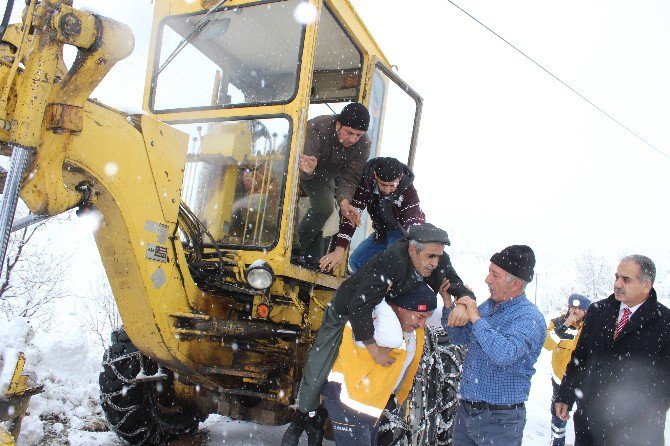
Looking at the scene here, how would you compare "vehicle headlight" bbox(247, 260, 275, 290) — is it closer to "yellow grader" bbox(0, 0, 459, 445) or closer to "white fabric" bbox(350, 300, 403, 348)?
"yellow grader" bbox(0, 0, 459, 445)

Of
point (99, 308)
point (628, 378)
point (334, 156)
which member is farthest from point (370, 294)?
point (99, 308)

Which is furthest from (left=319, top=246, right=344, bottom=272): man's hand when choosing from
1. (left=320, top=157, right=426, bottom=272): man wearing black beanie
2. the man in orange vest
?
the man in orange vest

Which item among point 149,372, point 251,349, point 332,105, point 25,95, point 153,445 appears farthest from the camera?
point 332,105

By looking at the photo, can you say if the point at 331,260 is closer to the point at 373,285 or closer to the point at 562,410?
the point at 373,285

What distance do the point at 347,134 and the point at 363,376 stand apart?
1.89 metres

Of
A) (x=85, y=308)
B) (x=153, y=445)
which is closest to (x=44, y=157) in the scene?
(x=153, y=445)

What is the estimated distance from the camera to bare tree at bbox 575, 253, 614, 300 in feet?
113

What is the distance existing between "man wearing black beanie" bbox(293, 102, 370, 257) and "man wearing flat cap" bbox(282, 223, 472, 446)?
0.93 metres

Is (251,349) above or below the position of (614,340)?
below

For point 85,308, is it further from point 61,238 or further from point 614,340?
point 614,340

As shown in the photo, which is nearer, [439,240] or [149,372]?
[439,240]

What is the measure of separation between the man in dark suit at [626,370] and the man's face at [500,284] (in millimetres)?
785

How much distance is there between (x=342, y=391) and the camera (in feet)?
10.2

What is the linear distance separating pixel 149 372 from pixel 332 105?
3039mm
